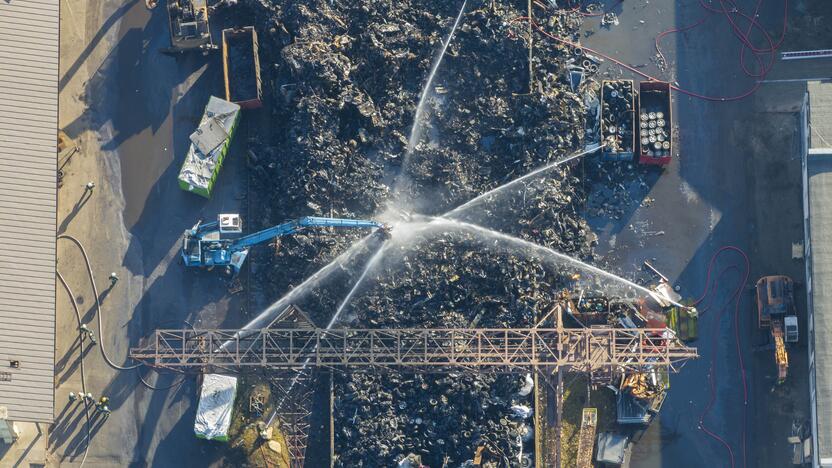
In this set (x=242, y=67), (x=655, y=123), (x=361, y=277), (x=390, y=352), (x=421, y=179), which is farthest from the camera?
(x=242, y=67)

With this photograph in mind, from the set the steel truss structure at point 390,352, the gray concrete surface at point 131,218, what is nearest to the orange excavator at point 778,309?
the steel truss structure at point 390,352

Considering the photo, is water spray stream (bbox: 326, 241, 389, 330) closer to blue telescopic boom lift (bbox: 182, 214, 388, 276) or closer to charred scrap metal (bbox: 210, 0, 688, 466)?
charred scrap metal (bbox: 210, 0, 688, 466)

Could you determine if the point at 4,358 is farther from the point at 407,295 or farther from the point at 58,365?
the point at 407,295

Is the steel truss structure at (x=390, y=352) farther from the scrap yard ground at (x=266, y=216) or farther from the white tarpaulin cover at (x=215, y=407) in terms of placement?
the scrap yard ground at (x=266, y=216)

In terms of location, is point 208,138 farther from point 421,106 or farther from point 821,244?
point 821,244

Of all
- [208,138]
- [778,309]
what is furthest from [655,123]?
[208,138]

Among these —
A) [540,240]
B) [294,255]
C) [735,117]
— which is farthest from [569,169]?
[294,255]
